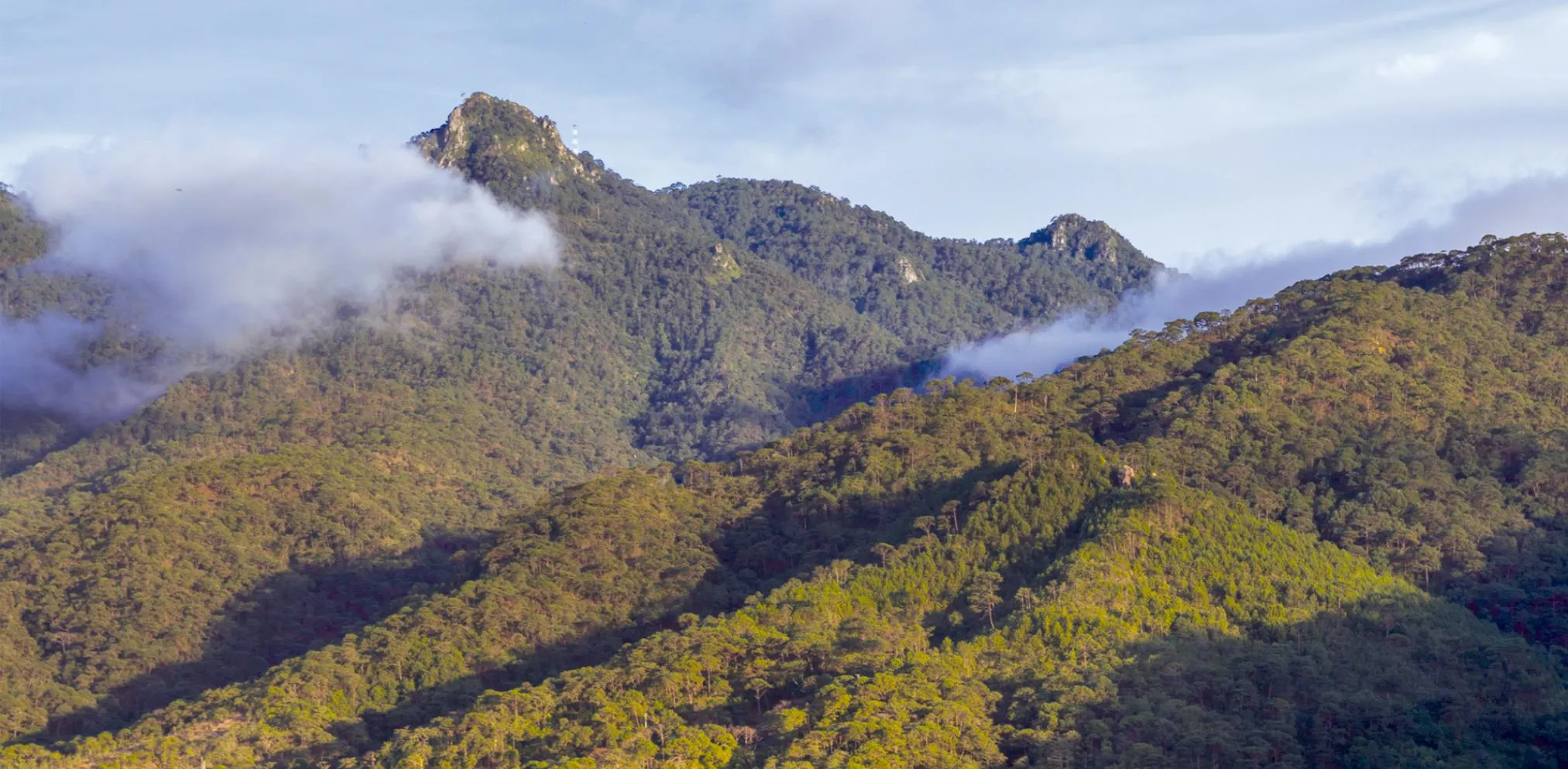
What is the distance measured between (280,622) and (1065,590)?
149 feet

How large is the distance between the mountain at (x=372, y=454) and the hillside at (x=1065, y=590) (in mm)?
2550

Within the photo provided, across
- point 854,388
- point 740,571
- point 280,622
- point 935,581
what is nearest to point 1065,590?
point 935,581

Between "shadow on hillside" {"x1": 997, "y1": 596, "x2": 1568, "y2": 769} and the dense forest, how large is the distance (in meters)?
0.17

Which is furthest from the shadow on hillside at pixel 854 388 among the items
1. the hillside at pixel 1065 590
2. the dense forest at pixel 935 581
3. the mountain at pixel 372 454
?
the hillside at pixel 1065 590

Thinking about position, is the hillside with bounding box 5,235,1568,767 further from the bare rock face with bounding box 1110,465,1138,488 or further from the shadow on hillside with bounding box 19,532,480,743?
the shadow on hillside with bounding box 19,532,480,743

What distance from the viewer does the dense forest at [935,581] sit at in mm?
64688

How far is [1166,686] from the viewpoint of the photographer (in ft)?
218

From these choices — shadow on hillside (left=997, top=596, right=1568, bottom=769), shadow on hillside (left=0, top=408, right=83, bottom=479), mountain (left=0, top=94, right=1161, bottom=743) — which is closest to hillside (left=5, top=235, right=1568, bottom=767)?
shadow on hillside (left=997, top=596, right=1568, bottom=769)

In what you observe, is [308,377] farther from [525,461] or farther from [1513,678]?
[1513,678]

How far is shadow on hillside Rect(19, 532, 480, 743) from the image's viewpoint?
8662 cm

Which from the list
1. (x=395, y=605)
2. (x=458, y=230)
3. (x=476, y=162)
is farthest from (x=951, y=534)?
(x=476, y=162)

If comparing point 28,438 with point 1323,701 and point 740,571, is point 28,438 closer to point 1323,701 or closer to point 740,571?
point 740,571

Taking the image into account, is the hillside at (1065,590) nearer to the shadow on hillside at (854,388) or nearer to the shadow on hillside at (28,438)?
the shadow on hillside at (28,438)

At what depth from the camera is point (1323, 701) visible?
6469cm
